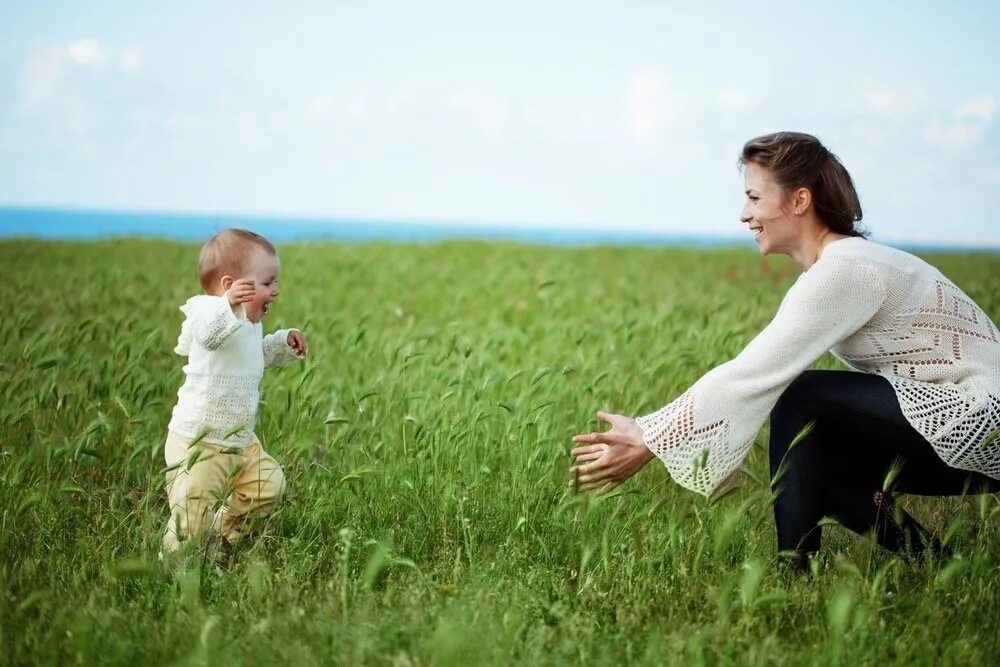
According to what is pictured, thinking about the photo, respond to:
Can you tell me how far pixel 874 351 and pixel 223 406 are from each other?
6.77ft

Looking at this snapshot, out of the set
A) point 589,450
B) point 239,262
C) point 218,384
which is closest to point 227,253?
point 239,262

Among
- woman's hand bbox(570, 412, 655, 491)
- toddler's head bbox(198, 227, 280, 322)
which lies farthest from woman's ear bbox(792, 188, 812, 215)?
toddler's head bbox(198, 227, 280, 322)

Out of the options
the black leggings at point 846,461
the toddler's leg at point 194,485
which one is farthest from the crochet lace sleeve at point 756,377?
the toddler's leg at point 194,485

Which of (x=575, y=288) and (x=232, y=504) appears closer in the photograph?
(x=232, y=504)

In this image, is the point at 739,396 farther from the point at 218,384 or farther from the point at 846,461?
the point at 218,384

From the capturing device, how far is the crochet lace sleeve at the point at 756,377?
2.72m

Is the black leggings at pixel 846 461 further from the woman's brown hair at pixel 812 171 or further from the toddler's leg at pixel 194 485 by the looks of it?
the toddler's leg at pixel 194 485

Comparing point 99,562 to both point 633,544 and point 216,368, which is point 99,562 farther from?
point 633,544

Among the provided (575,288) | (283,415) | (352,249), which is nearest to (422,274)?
(575,288)

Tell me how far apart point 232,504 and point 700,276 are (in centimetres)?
904

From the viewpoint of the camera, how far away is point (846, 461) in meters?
2.95

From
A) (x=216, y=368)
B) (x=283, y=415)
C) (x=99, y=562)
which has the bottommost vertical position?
(x=99, y=562)

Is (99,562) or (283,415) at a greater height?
(283,415)

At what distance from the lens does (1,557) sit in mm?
2818
